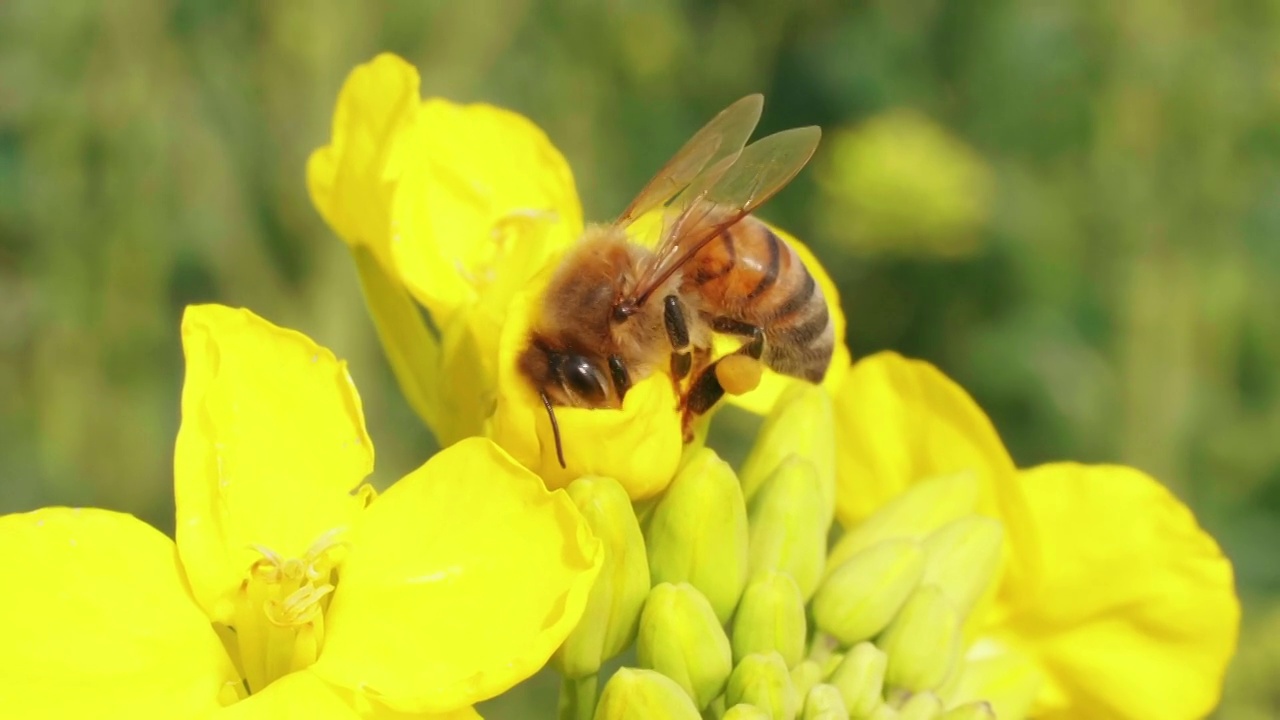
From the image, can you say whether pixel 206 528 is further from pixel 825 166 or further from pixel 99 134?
pixel 825 166

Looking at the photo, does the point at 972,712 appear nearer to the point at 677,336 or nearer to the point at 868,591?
the point at 868,591

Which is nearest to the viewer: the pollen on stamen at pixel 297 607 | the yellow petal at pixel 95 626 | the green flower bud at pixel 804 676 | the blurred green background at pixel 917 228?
the yellow petal at pixel 95 626

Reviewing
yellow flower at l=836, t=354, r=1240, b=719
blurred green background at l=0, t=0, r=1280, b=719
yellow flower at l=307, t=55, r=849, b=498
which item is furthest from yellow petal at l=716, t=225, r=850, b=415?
blurred green background at l=0, t=0, r=1280, b=719

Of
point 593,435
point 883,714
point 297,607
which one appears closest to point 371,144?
point 593,435

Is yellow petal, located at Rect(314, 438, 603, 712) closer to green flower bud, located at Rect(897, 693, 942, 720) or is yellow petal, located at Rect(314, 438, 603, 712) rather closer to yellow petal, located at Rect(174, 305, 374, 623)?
yellow petal, located at Rect(174, 305, 374, 623)

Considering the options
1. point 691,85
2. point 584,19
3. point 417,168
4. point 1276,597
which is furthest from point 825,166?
point 417,168

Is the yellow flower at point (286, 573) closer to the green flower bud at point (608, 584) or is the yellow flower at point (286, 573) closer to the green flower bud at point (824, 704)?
the green flower bud at point (608, 584)

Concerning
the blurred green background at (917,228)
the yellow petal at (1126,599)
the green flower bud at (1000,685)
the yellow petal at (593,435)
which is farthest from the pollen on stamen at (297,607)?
the blurred green background at (917,228)
